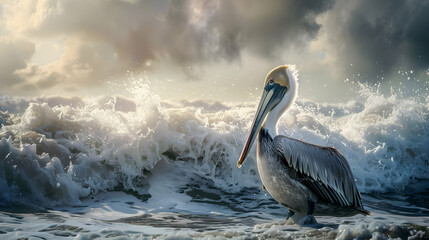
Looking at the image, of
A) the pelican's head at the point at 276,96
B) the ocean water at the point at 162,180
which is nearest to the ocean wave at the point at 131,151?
the ocean water at the point at 162,180

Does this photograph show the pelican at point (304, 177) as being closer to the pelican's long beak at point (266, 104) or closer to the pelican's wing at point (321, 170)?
Result: the pelican's wing at point (321, 170)

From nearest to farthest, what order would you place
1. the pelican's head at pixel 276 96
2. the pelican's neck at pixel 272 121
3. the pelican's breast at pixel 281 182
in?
the pelican's breast at pixel 281 182, the pelican's neck at pixel 272 121, the pelican's head at pixel 276 96

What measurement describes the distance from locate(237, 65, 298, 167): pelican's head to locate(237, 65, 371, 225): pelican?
10 centimetres

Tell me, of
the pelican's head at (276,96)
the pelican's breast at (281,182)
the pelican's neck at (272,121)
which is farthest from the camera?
the pelican's head at (276,96)

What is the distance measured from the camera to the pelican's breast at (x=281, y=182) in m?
3.96

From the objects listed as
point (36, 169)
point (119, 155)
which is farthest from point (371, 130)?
point (36, 169)

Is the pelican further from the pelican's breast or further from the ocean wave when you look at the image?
the ocean wave

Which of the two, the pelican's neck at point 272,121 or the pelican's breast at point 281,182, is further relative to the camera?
the pelican's neck at point 272,121

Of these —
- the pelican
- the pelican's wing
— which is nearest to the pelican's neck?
the pelican

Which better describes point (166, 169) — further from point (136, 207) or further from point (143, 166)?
point (136, 207)

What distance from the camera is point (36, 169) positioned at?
695cm

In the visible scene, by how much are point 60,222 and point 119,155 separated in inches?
134

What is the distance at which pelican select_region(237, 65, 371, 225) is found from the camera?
3.97m

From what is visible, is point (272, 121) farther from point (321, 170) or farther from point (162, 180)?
point (162, 180)
